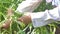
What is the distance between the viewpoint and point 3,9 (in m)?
1.37

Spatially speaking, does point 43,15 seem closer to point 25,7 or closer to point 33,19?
point 33,19

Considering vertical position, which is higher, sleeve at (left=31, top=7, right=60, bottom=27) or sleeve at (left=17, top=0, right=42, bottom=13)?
sleeve at (left=17, top=0, right=42, bottom=13)

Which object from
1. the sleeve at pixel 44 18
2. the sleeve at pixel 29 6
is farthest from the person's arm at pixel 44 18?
the sleeve at pixel 29 6

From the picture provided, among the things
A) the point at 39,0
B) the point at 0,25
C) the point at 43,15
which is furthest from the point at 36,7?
the point at 0,25

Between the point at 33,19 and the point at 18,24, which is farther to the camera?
the point at 18,24

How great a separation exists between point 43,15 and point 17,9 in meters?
0.25

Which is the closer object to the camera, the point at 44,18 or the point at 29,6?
the point at 44,18

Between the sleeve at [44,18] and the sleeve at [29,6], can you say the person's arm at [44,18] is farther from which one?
the sleeve at [29,6]

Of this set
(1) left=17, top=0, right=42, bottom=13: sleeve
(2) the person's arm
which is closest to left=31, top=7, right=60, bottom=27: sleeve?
(2) the person's arm

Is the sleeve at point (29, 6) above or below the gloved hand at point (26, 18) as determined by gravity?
above

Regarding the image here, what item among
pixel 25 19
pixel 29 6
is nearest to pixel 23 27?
pixel 25 19

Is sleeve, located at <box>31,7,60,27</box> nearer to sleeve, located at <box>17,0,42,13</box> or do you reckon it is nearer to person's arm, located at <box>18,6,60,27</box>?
person's arm, located at <box>18,6,60,27</box>

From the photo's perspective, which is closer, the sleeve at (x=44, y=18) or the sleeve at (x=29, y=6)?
the sleeve at (x=44, y=18)

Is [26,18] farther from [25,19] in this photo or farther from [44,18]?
[44,18]
